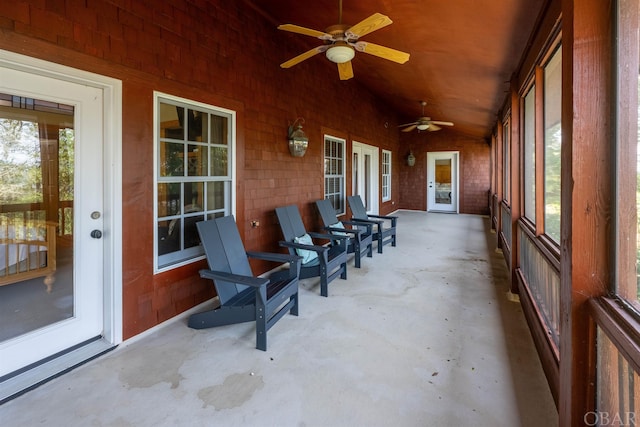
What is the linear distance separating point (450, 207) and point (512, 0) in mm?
9216

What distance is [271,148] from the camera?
4250 millimetres

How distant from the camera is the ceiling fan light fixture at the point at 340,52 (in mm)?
2829

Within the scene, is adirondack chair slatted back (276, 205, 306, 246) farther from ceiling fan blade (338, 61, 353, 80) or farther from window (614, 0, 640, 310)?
window (614, 0, 640, 310)

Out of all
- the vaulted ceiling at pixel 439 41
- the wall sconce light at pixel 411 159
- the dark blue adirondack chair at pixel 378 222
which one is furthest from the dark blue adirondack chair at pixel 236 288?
the wall sconce light at pixel 411 159

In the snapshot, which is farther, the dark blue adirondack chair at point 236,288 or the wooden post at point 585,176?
the dark blue adirondack chair at point 236,288

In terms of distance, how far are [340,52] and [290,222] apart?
218 cm

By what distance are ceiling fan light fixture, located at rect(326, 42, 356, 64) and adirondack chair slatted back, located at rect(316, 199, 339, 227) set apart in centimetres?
251

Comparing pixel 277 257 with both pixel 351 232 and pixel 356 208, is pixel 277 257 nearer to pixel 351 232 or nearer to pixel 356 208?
pixel 351 232

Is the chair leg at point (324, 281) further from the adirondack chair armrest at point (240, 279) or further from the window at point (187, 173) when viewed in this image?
the window at point (187, 173)

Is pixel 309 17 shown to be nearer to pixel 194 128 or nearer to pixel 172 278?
pixel 194 128

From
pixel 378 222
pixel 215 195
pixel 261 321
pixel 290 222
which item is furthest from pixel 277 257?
pixel 378 222

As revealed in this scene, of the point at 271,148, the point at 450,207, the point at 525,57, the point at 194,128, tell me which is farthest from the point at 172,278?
the point at 450,207

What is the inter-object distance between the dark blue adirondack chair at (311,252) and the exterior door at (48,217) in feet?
6.28

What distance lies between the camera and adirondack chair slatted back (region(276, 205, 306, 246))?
415cm
